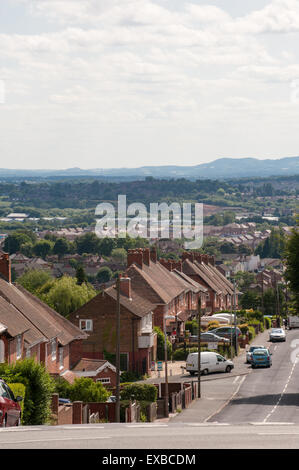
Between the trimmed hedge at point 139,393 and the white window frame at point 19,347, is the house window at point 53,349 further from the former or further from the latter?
the white window frame at point 19,347

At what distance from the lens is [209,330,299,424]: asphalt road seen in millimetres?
40594

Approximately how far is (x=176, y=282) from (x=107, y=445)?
3060 inches

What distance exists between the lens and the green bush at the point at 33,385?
29.2 meters

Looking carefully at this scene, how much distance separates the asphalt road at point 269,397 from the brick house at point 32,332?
9.36 m

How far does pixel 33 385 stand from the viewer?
2967 cm

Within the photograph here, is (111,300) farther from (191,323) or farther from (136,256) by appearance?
(191,323)

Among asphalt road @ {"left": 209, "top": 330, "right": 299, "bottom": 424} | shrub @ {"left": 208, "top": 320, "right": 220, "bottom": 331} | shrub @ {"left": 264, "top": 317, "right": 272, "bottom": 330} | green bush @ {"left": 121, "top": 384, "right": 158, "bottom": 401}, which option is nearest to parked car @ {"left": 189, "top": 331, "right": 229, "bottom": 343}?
asphalt road @ {"left": 209, "top": 330, "right": 299, "bottom": 424}

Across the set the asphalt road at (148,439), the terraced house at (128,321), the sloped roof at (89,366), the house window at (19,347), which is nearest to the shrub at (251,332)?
the terraced house at (128,321)

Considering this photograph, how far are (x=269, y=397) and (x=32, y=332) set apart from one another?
1492 cm

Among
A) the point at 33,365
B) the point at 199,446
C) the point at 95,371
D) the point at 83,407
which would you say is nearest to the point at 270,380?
the point at 95,371

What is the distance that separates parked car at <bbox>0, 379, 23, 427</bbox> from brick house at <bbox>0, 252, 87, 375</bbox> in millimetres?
15891

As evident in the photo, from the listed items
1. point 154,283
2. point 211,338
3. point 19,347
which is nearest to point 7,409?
point 19,347

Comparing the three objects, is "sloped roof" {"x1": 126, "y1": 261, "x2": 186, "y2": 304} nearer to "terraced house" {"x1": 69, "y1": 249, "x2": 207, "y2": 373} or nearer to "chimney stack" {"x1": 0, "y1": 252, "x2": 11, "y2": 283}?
"terraced house" {"x1": 69, "y1": 249, "x2": 207, "y2": 373}

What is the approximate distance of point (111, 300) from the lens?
6556 cm
